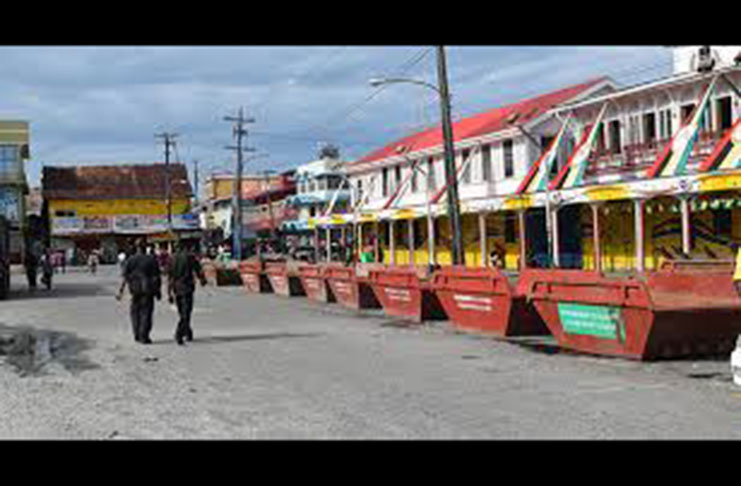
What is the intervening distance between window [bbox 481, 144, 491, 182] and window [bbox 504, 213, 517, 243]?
192 centimetres

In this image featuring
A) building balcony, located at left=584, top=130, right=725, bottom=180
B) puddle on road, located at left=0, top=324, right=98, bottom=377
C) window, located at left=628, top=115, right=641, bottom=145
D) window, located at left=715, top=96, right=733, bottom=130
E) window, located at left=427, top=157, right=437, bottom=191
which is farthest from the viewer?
window, located at left=427, top=157, right=437, bottom=191

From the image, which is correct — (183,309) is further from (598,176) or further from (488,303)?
(598,176)

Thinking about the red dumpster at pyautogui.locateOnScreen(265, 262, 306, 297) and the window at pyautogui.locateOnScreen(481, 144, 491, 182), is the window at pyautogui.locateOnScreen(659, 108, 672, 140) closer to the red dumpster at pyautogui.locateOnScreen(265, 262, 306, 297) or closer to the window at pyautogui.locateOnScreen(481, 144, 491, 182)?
the window at pyautogui.locateOnScreen(481, 144, 491, 182)

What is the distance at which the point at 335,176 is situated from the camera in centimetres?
7675

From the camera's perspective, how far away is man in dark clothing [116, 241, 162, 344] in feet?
50.2

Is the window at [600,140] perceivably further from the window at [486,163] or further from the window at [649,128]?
the window at [486,163]

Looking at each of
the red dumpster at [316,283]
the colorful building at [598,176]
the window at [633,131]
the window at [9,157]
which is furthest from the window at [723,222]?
the window at [9,157]

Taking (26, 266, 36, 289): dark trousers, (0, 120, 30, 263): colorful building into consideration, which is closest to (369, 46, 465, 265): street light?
(26, 266, 36, 289): dark trousers

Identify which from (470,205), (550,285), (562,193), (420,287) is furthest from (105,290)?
(550,285)

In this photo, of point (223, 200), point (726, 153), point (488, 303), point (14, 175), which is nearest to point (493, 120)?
point (726, 153)

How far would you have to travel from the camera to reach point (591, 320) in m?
13.1

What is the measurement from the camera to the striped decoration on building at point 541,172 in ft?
112

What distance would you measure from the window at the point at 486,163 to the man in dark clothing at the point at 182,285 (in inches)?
1093

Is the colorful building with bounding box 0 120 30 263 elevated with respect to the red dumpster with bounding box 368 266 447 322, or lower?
elevated
